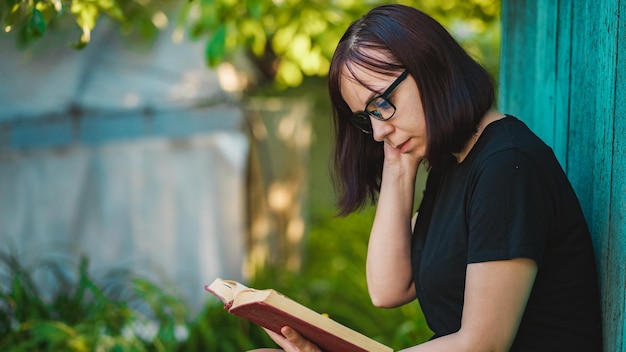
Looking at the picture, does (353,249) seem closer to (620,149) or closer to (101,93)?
(101,93)

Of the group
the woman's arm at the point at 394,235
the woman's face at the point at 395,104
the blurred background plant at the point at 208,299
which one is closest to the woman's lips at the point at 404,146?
→ the woman's face at the point at 395,104

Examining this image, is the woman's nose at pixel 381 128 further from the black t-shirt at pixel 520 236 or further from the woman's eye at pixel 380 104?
the black t-shirt at pixel 520 236

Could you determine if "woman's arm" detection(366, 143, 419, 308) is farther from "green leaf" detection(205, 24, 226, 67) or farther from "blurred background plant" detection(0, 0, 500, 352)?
"green leaf" detection(205, 24, 226, 67)

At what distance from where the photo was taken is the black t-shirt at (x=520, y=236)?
69.9 inches

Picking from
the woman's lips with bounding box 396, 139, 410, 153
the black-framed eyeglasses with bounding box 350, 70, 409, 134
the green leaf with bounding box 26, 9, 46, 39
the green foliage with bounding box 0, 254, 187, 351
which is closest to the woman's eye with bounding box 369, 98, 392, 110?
the black-framed eyeglasses with bounding box 350, 70, 409, 134

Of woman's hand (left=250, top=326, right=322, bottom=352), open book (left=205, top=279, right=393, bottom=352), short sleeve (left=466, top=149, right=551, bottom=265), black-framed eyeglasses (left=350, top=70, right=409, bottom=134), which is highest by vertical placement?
black-framed eyeglasses (left=350, top=70, right=409, bottom=134)

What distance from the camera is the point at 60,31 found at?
5.07 m

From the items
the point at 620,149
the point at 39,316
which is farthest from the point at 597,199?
the point at 39,316

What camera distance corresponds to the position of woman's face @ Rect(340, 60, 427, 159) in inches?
77.7

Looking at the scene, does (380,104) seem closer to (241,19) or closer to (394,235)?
(394,235)

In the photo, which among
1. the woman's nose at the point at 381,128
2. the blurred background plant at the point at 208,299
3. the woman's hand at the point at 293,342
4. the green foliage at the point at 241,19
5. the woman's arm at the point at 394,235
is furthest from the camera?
the blurred background plant at the point at 208,299

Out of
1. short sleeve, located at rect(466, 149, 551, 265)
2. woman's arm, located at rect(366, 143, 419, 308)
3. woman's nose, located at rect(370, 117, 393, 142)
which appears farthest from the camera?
woman's arm, located at rect(366, 143, 419, 308)

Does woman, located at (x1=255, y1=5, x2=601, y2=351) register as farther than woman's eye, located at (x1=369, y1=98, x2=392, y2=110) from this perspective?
No

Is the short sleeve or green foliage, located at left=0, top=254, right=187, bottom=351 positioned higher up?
the short sleeve
